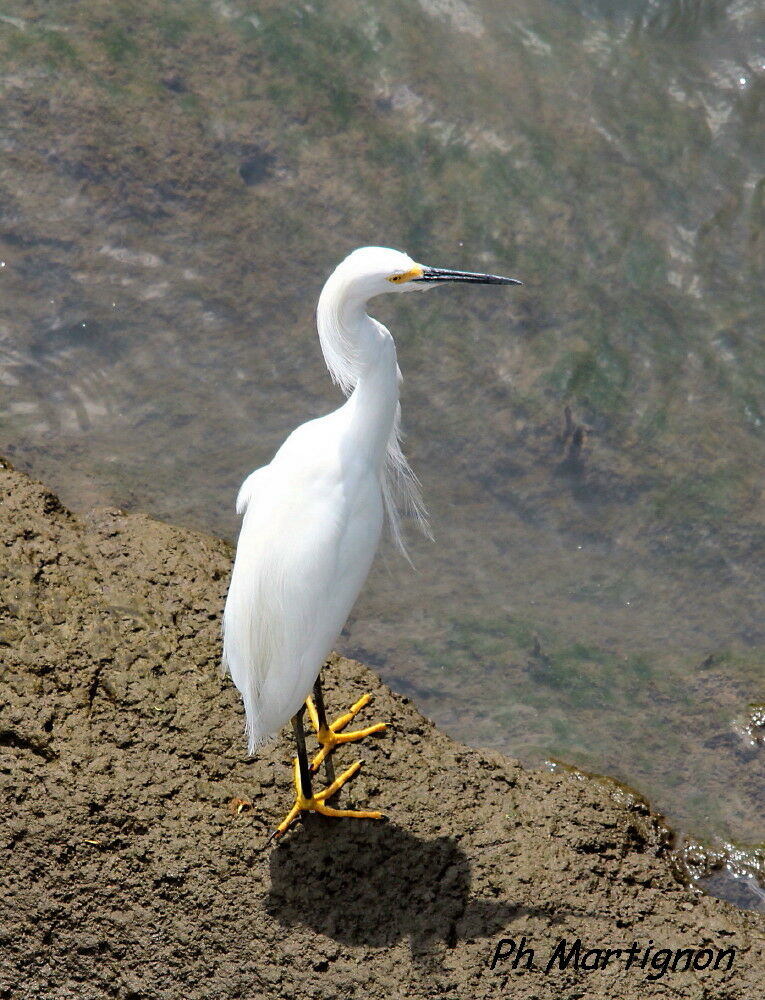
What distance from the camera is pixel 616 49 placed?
249 inches

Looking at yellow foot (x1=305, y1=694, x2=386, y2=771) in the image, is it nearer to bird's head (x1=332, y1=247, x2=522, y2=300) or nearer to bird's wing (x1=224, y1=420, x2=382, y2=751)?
bird's wing (x1=224, y1=420, x2=382, y2=751)

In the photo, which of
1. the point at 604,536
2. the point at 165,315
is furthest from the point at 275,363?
the point at 604,536

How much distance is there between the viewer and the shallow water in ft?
14.5

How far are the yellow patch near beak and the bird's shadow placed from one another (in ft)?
5.95

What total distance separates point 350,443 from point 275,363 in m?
2.01

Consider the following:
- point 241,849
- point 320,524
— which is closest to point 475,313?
point 320,524

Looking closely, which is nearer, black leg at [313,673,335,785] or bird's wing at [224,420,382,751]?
bird's wing at [224,420,382,751]

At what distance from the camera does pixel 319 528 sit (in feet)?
11.0

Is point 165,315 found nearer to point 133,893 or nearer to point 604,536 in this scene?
point 604,536

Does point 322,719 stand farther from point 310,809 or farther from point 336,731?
point 310,809

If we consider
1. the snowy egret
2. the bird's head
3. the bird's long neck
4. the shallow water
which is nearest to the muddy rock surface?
the snowy egret

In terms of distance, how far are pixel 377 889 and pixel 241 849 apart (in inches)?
18.2

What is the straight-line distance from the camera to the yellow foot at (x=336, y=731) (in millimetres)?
3723

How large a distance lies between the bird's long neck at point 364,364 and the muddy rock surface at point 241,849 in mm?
1008
